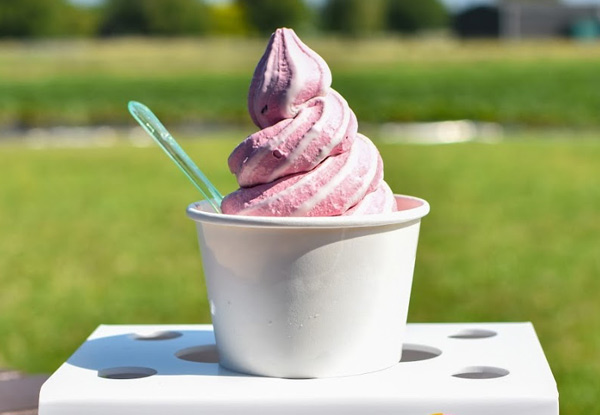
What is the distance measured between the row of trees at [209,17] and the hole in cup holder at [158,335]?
6978 centimetres

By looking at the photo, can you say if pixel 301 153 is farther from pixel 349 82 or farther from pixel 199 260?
pixel 349 82

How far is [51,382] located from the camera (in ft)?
5.91

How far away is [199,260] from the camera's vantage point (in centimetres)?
654

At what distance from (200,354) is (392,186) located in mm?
8085

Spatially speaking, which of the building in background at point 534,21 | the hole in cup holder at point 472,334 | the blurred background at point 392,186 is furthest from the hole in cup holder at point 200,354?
the building in background at point 534,21

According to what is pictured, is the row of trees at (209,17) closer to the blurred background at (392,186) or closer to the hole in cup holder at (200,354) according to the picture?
the blurred background at (392,186)

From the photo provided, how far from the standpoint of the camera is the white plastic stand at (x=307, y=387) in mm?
1684

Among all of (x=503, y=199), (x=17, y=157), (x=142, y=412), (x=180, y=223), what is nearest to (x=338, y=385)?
(x=142, y=412)

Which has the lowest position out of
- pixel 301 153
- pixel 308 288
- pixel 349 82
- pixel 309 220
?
pixel 308 288

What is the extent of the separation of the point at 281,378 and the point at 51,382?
419 mm

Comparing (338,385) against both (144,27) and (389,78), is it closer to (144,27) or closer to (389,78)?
(389,78)

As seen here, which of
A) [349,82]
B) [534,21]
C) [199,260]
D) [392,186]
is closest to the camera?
[199,260]

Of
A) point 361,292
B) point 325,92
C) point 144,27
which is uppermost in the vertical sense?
point 144,27

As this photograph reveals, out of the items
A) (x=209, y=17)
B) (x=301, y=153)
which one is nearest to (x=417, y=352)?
(x=301, y=153)
